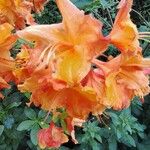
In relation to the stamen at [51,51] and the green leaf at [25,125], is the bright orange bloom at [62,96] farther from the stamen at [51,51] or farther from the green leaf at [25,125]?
the green leaf at [25,125]

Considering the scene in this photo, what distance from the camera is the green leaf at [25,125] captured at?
6.68 feet

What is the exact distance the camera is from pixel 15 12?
1489 mm

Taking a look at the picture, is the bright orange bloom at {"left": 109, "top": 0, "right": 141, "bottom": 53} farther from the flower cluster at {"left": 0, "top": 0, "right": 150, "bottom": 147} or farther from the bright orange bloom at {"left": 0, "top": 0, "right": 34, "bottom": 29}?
the bright orange bloom at {"left": 0, "top": 0, "right": 34, "bottom": 29}

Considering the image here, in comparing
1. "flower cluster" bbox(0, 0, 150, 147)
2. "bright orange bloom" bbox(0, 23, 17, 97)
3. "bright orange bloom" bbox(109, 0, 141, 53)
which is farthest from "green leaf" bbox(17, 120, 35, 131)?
"bright orange bloom" bbox(109, 0, 141, 53)

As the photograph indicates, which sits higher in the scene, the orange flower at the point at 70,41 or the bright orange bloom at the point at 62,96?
the orange flower at the point at 70,41

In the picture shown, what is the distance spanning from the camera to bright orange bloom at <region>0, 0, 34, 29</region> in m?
1.43

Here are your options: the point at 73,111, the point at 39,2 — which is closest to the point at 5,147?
the point at 39,2

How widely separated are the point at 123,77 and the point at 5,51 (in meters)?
0.26

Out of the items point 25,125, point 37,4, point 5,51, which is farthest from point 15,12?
point 25,125

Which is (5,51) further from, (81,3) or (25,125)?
(81,3)

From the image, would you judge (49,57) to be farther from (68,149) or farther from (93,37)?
(68,149)

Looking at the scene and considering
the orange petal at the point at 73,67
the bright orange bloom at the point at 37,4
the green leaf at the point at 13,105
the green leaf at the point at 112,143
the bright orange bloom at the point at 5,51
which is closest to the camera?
the orange petal at the point at 73,67

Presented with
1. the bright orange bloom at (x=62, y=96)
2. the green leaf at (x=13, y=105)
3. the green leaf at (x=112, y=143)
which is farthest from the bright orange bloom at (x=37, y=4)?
the green leaf at (x=112, y=143)

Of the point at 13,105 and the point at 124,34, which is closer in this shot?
the point at 124,34
